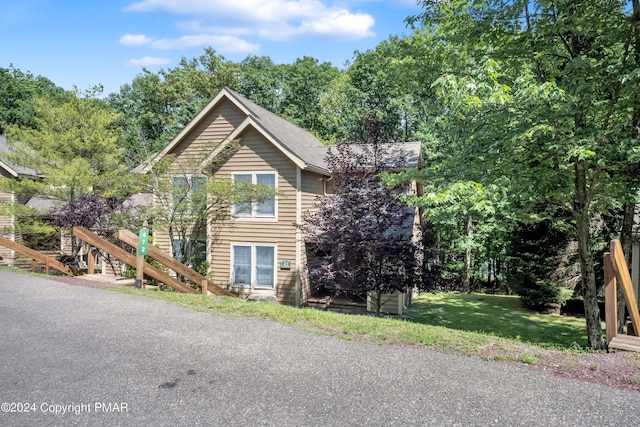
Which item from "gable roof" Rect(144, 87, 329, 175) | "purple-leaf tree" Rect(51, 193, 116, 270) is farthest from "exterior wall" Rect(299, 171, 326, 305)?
"purple-leaf tree" Rect(51, 193, 116, 270)

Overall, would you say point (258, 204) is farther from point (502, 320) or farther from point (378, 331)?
point (502, 320)

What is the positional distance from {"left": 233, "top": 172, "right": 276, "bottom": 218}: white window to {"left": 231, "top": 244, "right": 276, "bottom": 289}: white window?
1253 millimetres

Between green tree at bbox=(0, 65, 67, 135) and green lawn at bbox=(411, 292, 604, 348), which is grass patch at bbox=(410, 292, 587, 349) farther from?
green tree at bbox=(0, 65, 67, 135)

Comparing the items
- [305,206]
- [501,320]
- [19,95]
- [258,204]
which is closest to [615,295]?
[501,320]

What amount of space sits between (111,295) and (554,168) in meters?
10.9

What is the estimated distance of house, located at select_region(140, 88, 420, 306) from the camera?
1438 centimetres

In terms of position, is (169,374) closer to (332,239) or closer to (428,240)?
Answer: (332,239)

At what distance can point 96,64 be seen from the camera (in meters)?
19.0

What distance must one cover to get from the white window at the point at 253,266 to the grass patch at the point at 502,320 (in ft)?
18.8

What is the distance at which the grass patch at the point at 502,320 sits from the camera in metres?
10.9

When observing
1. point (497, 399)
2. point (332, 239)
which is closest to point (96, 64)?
Result: point (332, 239)

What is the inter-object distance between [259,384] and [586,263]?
8.19 meters

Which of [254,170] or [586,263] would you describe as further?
[254,170]

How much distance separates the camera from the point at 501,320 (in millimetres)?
13312
